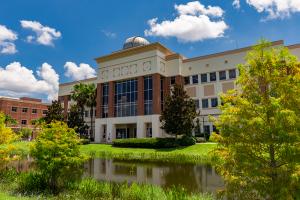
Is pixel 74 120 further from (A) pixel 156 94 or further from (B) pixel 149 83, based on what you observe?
(A) pixel 156 94

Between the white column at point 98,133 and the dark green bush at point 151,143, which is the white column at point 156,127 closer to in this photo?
the dark green bush at point 151,143

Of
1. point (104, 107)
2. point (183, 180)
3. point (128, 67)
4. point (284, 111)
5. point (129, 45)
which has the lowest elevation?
point (183, 180)

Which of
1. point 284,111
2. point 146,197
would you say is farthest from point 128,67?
point 284,111

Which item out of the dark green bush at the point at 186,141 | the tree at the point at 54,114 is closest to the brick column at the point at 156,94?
the dark green bush at the point at 186,141

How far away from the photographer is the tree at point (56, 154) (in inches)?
518

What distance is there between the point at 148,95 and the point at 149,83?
92.1 inches

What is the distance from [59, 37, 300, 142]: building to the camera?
48.9 m

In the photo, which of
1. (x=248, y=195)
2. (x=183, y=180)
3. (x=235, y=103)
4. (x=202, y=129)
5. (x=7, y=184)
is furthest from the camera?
(x=202, y=129)

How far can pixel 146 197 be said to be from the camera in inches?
431

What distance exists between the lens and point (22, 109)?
300ft

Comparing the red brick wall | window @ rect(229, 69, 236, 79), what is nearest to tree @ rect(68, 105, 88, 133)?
window @ rect(229, 69, 236, 79)

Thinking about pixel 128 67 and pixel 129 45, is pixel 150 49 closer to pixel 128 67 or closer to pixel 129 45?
pixel 128 67

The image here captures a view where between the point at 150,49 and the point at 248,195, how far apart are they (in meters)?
45.6

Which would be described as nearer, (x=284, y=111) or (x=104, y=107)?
(x=284, y=111)
